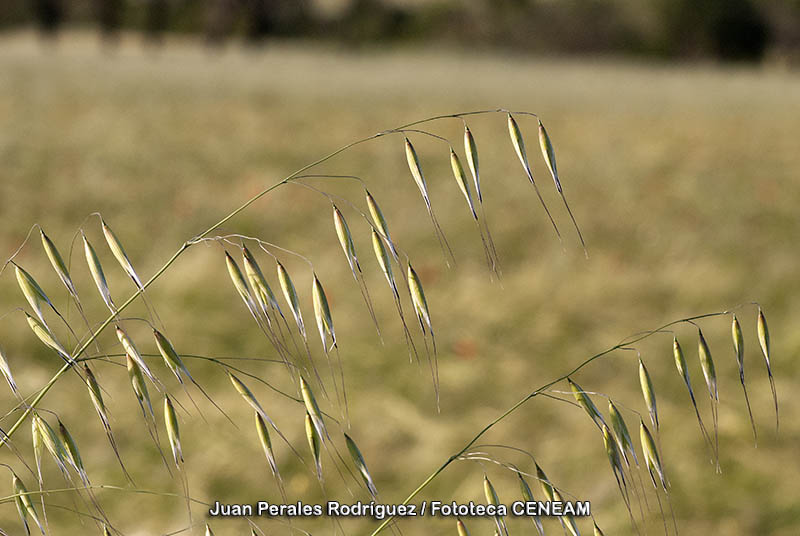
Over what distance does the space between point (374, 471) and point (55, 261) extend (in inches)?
65.6

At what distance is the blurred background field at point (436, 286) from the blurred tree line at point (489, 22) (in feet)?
70.0

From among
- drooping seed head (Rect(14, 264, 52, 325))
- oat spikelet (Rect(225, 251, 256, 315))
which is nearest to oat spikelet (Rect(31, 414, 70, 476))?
drooping seed head (Rect(14, 264, 52, 325))

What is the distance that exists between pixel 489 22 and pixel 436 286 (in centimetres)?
3149

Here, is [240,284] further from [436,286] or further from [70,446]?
[436,286]

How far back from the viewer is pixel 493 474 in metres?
2.29

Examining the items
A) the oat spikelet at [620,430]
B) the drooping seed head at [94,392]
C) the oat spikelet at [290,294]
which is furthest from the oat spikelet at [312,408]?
the oat spikelet at [620,430]

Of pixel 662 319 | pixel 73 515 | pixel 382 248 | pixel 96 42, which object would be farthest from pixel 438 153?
pixel 96 42

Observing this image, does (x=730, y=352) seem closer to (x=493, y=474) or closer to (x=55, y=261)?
(x=493, y=474)

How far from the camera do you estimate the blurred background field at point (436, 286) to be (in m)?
2.25

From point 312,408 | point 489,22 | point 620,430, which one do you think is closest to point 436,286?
point 620,430

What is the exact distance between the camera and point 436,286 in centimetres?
384

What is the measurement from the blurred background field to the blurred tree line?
840 inches

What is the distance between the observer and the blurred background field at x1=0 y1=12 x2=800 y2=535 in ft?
7.39

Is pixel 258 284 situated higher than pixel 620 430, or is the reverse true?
pixel 258 284
